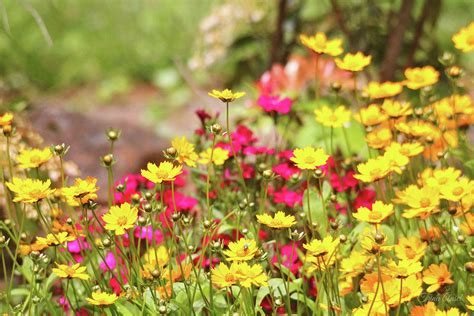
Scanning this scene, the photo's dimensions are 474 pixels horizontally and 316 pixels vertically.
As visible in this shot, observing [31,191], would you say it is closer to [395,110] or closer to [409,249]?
[409,249]

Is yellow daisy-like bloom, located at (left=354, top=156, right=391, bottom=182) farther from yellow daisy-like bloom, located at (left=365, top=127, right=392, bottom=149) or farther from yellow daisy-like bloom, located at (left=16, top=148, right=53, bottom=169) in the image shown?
yellow daisy-like bloom, located at (left=16, top=148, right=53, bottom=169)

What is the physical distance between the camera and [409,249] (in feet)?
4.38

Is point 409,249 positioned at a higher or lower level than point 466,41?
lower

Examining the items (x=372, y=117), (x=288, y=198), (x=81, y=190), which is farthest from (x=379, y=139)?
(x=81, y=190)

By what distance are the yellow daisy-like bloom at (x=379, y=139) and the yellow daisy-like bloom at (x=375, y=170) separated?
0.73 ft

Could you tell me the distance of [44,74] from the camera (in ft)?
15.9

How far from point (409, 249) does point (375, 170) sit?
15cm

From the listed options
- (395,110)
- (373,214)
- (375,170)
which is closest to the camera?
(373,214)

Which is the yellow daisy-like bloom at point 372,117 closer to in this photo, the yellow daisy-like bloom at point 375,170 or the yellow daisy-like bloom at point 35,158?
the yellow daisy-like bloom at point 375,170

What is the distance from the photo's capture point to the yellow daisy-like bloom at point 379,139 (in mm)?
1565

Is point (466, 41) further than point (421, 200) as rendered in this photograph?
Yes

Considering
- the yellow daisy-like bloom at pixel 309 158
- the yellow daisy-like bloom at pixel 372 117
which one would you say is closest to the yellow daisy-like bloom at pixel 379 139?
the yellow daisy-like bloom at pixel 372 117

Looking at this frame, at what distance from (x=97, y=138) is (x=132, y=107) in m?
1.72

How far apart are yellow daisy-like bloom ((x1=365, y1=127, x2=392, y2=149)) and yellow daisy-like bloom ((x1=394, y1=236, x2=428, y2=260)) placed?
25cm
